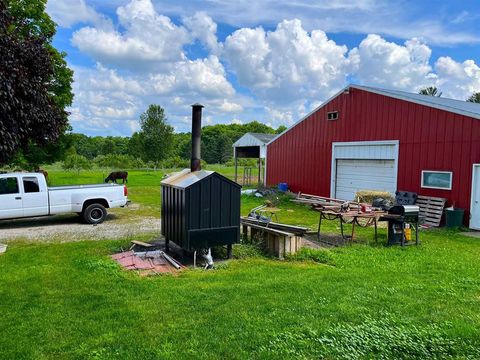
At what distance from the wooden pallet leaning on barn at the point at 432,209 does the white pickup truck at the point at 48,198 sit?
10.2m

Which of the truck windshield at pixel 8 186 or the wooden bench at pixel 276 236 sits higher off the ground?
the truck windshield at pixel 8 186

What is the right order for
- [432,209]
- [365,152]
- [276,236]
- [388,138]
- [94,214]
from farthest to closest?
1. [365,152]
2. [388,138]
3. [432,209]
4. [94,214]
5. [276,236]

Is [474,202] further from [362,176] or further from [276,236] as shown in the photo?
[276,236]

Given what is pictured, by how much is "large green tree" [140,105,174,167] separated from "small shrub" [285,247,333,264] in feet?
114

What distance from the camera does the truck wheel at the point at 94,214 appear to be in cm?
1154

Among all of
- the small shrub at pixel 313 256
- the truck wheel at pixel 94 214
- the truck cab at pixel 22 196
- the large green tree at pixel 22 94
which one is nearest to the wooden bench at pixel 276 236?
the small shrub at pixel 313 256

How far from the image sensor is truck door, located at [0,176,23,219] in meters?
10.4

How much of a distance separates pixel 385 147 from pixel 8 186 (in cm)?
1302

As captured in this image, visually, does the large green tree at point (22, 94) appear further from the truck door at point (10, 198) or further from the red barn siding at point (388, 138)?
the red barn siding at point (388, 138)

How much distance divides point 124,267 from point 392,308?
4.49m

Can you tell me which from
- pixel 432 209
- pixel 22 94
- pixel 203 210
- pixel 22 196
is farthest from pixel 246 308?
pixel 432 209

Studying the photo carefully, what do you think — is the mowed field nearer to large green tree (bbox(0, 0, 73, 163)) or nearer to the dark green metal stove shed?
the dark green metal stove shed

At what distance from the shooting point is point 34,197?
35.4ft

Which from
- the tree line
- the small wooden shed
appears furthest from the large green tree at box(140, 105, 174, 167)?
the small wooden shed
